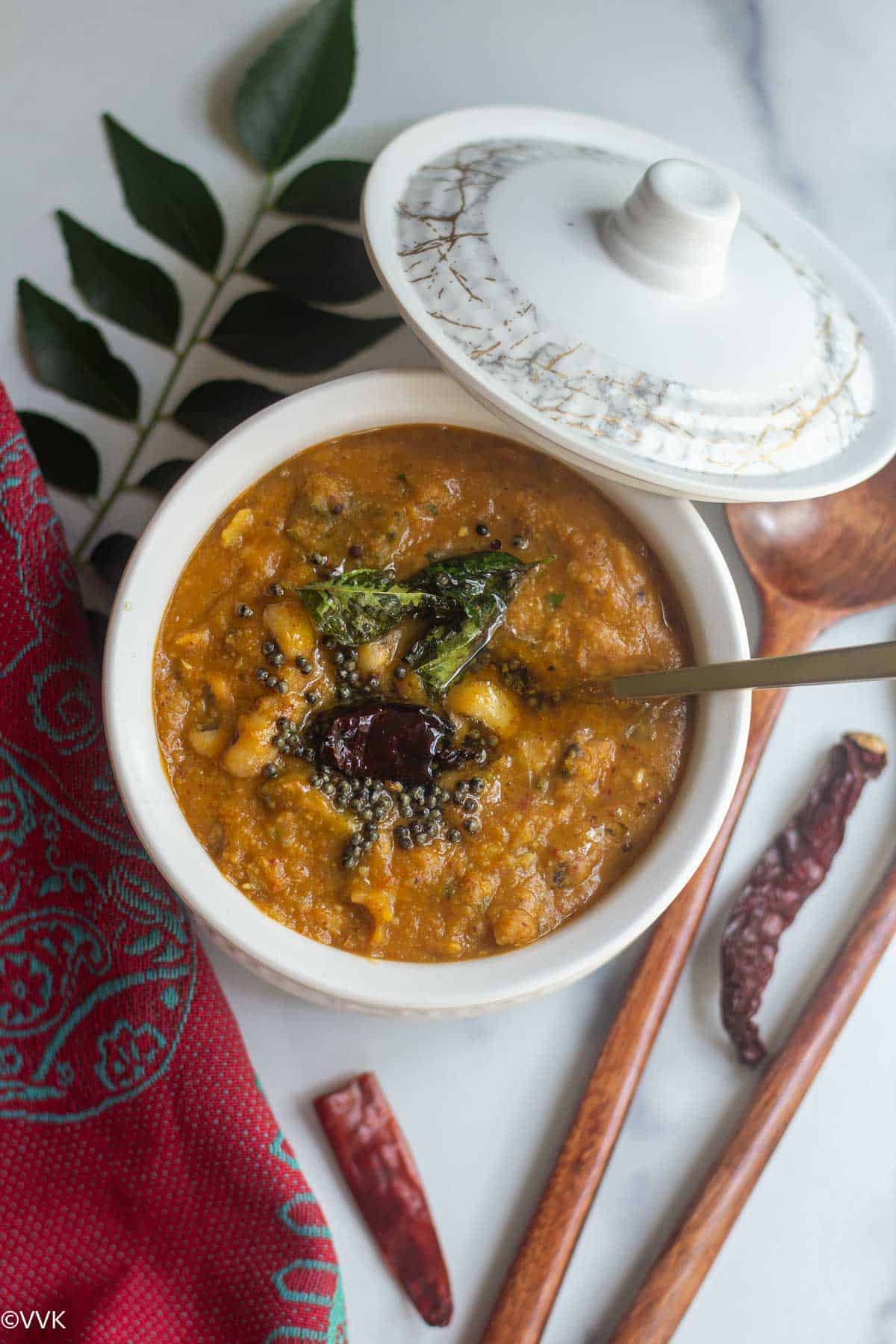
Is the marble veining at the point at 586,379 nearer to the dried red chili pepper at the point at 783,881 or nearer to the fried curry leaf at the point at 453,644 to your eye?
the fried curry leaf at the point at 453,644

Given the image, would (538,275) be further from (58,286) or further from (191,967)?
(191,967)

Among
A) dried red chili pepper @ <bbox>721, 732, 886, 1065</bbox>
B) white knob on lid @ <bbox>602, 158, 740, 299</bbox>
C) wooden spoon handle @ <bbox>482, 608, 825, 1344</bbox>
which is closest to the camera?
white knob on lid @ <bbox>602, 158, 740, 299</bbox>

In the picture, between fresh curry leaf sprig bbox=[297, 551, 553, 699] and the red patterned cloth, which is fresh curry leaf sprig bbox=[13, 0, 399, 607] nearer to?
the red patterned cloth

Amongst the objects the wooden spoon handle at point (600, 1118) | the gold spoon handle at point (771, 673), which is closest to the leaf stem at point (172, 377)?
the gold spoon handle at point (771, 673)

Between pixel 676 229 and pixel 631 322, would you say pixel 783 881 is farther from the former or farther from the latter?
pixel 676 229

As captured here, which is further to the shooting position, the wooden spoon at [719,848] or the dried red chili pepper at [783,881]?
the dried red chili pepper at [783,881]

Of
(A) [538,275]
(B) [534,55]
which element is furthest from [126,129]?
(A) [538,275]

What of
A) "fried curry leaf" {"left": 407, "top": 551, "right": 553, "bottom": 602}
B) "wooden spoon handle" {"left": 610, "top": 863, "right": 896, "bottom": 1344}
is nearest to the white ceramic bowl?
"fried curry leaf" {"left": 407, "top": 551, "right": 553, "bottom": 602}
